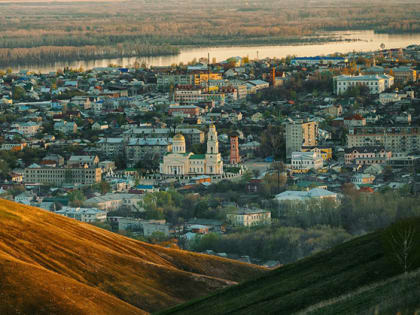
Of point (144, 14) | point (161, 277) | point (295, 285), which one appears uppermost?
point (295, 285)

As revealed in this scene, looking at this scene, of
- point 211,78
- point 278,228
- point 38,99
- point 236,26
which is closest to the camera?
point 278,228

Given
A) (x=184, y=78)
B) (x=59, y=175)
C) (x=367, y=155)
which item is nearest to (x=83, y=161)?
(x=59, y=175)

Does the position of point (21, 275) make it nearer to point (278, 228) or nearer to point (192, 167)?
point (278, 228)

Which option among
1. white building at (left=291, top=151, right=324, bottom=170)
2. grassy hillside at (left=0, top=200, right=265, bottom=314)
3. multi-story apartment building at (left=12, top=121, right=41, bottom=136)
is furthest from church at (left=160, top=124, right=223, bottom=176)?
grassy hillside at (left=0, top=200, right=265, bottom=314)

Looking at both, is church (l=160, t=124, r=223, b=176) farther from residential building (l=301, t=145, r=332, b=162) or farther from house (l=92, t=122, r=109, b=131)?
house (l=92, t=122, r=109, b=131)

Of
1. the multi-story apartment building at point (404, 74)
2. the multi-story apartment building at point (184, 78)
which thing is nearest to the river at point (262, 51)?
the multi-story apartment building at point (184, 78)

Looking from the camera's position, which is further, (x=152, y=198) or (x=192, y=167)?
(x=192, y=167)

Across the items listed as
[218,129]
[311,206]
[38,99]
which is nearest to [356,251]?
[311,206]
